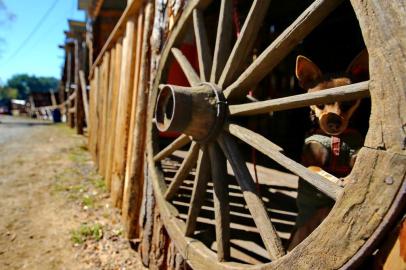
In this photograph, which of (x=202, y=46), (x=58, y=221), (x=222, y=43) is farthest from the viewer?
(x=58, y=221)

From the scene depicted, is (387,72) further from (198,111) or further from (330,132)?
(198,111)

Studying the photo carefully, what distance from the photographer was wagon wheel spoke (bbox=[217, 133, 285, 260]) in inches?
58.4

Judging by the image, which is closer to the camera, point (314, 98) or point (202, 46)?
point (314, 98)

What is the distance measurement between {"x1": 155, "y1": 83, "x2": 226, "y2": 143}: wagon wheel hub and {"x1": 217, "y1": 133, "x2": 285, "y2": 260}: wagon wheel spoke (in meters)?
0.09

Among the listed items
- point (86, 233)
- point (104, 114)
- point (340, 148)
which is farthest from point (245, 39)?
point (104, 114)

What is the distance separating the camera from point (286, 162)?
148 centimetres

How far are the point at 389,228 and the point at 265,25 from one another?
4.70m

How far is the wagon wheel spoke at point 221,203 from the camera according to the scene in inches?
73.1

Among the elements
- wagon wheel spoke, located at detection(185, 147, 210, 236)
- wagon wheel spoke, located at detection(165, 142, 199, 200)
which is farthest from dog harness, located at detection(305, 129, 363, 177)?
wagon wheel spoke, located at detection(165, 142, 199, 200)

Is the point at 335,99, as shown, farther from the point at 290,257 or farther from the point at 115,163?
the point at 115,163

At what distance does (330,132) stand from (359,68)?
0.35 metres

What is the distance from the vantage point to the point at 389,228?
1009 millimetres

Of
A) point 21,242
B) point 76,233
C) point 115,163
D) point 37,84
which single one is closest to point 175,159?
point 115,163

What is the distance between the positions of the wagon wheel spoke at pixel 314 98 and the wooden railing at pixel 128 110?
1624mm
